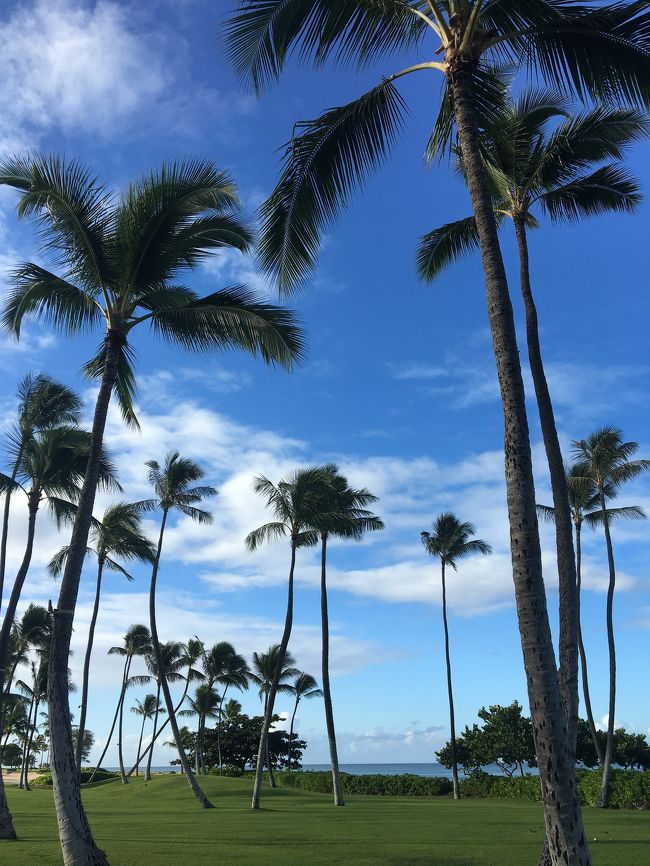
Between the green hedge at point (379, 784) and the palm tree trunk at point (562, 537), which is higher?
the palm tree trunk at point (562, 537)

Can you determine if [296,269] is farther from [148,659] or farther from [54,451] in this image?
[148,659]

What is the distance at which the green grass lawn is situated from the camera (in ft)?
42.4

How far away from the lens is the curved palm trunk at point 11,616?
15.4 meters

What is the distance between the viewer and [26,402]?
22.8 meters

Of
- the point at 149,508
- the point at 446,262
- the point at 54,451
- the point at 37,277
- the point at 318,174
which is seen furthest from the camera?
the point at 149,508

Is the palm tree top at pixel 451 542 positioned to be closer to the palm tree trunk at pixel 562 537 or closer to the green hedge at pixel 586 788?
the green hedge at pixel 586 788

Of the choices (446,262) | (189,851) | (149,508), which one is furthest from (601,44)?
(149,508)

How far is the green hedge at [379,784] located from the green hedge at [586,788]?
Answer: 8.32ft

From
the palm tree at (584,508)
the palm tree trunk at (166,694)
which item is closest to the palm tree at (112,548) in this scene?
the palm tree trunk at (166,694)

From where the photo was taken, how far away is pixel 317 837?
55.2 feet

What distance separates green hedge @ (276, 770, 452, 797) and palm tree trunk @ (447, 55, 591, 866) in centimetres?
4278

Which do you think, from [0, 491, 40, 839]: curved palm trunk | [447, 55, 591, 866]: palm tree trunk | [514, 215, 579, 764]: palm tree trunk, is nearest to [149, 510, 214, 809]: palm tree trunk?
[0, 491, 40, 839]: curved palm trunk

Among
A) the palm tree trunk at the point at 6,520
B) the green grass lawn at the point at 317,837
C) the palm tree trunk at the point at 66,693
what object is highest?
the palm tree trunk at the point at 6,520

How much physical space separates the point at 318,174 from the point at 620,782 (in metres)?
29.7
